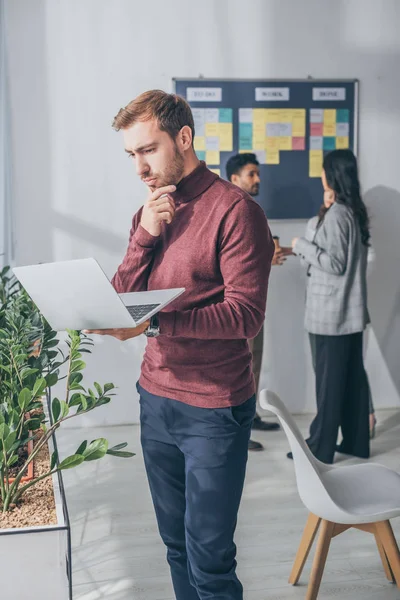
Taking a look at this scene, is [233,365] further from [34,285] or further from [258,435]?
[258,435]

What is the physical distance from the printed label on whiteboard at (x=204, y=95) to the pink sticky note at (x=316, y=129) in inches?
22.9

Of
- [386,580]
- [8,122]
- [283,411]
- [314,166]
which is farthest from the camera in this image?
[314,166]

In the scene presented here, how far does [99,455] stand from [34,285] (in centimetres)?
38

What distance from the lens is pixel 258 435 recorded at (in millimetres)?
4160

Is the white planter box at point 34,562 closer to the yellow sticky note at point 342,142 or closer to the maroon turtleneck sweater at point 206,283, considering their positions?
the maroon turtleneck sweater at point 206,283

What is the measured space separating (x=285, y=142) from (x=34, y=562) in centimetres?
334

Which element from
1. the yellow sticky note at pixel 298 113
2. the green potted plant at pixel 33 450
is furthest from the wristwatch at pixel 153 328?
the yellow sticky note at pixel 298 113

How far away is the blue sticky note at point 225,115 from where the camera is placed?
13.9ft

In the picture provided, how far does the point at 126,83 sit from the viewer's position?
416cm

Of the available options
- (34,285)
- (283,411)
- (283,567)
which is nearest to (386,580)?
(283,567)

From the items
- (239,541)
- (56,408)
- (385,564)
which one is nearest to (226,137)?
(239,541)

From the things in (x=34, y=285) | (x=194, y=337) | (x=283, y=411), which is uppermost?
(x=34, y=285)

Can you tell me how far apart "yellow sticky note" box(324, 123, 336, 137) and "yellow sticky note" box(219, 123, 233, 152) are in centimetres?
58

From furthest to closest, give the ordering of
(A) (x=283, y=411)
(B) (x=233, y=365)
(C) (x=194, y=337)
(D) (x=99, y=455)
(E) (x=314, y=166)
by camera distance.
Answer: (E) (x=314, y=166) → (A) (x=283, y=411) → (B) (x=233, y=365) → (C) (x=194, y=337) → (D) (x=99, y=455)
